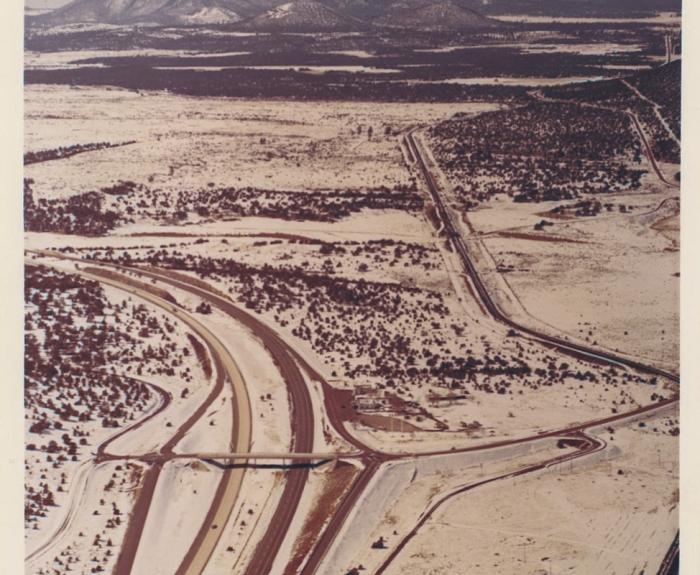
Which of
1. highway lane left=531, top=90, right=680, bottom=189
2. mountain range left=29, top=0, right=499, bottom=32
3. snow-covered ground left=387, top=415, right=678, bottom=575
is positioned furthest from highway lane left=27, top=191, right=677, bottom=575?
mountain range left=29, top=0, right=499, bottom=32

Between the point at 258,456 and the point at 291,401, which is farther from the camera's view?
the point at 291,401

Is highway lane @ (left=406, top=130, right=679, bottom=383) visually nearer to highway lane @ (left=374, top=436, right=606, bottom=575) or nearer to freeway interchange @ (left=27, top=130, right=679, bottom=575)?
freeway interchange @ (left=27, top=130, right=679, bottom=575)

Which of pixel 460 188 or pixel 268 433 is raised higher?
pixel 460 188

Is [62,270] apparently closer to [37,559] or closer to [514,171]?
[37,559]

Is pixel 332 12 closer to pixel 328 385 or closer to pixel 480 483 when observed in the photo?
pixel 328 385

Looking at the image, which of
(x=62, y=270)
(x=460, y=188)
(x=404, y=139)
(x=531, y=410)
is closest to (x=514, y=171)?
(x=460, y=188)

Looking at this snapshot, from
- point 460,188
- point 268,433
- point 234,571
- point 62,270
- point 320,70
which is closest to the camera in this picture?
point 234,571

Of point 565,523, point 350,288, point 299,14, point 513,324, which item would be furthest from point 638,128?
point 565,523

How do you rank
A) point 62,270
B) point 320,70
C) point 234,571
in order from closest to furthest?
1. point 234,571
2. point 62,270
3. point 320,70

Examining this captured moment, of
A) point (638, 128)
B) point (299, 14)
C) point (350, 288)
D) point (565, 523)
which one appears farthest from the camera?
point (299, 14)
